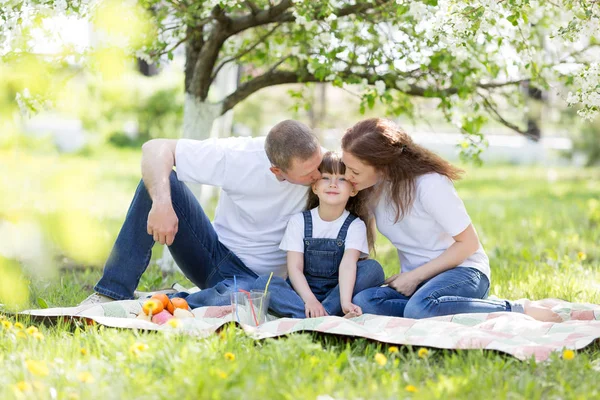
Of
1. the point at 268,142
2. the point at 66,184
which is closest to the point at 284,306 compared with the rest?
the point at 268,142

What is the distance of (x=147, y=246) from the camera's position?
332 centimetres

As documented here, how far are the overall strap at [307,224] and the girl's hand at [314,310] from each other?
0.33 meters

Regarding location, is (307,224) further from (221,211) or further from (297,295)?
(221,211)

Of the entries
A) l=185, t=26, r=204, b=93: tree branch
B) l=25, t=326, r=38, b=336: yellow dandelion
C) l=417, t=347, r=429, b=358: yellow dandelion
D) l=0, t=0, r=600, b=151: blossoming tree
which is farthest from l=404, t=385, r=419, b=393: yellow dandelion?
l=185, t=26, r=204, b=93: tree branch

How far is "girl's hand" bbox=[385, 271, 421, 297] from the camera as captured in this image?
3.25 m

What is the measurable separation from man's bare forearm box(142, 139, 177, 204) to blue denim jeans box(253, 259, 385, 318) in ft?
1.78

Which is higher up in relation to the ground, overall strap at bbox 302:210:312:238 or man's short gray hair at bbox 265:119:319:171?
man's short gray hair at bbox 265:119:319:171

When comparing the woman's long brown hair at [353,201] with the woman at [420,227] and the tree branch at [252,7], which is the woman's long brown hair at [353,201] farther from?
the tree branch at [252,7]

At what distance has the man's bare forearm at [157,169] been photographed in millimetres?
3211

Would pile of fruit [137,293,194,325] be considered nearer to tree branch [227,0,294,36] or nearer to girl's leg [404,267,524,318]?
girl's leg [404,267,524,318]

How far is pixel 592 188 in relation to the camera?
Answer: 941 centimetres

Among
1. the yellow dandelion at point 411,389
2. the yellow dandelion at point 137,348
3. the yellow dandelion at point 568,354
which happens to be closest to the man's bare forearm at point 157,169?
the yellow dandelion at point 137,348

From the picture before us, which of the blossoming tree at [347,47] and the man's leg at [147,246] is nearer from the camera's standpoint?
the man's leg at [147,246]

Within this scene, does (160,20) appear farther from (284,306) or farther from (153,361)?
(153,361)
